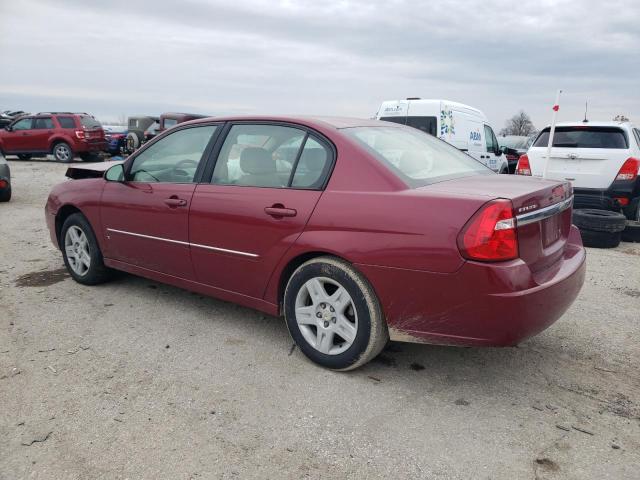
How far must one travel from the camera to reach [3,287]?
4820 mm

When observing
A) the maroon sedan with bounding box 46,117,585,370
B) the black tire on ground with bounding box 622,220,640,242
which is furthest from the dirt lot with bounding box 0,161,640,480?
the black tire on ground with bounding box 622,220,640,242

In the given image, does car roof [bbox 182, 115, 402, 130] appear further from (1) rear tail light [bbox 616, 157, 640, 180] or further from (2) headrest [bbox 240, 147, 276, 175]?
(1) rear tail light [bbox 616, 157, 640, 180]

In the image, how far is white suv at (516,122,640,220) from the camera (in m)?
7.38

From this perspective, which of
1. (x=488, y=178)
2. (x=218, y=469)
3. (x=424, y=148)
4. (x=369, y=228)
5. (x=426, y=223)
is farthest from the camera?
(x=424, y=148)

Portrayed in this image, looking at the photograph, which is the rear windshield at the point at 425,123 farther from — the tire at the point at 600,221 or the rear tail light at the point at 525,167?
the tire at the point at 600,221

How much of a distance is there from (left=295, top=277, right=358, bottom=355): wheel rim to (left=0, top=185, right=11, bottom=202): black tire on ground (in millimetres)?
9126

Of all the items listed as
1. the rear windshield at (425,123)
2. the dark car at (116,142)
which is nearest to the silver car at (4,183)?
the rear windshield at (425,123)

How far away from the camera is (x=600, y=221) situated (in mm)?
6887

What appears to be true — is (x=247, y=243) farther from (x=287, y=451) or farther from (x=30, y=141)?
(x=30, y=141)

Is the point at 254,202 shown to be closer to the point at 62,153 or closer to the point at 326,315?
the point at 326,315

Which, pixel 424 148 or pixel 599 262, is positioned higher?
pixel 424 148

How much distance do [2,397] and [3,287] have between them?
90.2 inches

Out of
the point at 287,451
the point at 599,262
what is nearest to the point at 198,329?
the point at 287,451

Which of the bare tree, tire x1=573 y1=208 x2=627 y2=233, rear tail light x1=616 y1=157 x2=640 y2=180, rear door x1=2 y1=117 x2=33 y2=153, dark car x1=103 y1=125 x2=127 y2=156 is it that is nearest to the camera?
tire x1=573 y1=208 x2=627 y2=233
